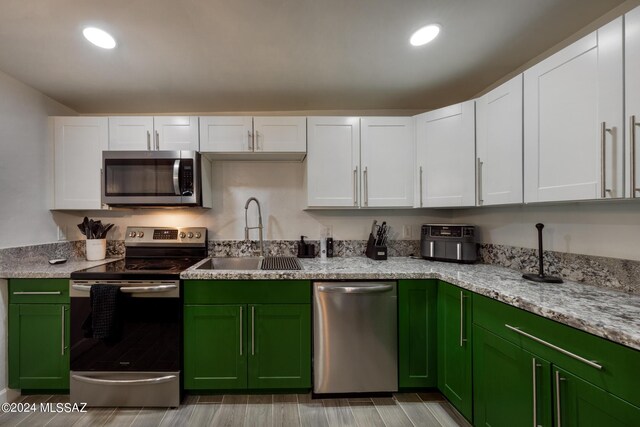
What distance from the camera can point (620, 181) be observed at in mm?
1078

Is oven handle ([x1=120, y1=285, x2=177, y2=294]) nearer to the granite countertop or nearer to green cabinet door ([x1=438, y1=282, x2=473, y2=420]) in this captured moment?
the granite countertop

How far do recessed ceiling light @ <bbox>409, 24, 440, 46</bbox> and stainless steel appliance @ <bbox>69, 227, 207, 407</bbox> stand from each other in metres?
2.15

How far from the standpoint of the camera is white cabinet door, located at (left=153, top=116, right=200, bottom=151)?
2227 mm

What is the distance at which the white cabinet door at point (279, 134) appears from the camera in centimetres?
225

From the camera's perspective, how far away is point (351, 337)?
5.98 ft

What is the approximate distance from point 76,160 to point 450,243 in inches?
127

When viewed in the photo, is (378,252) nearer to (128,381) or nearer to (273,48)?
(273,48)

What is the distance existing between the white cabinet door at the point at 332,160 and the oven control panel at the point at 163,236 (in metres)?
1.12

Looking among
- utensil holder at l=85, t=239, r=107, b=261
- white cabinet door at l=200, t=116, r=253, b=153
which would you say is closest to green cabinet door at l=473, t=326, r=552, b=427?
white cabinet door at l=200, t=116, r=253, b=153

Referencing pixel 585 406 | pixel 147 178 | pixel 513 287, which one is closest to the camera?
pixel 585 406

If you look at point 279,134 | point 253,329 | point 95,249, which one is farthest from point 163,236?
point 279,134

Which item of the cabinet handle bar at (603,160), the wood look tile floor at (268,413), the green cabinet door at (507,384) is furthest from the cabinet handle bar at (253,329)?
the cabinet handle bar at (603,160)

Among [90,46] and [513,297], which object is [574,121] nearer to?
[513,297]

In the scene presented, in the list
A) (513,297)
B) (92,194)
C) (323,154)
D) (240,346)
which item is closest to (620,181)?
(513,297)
